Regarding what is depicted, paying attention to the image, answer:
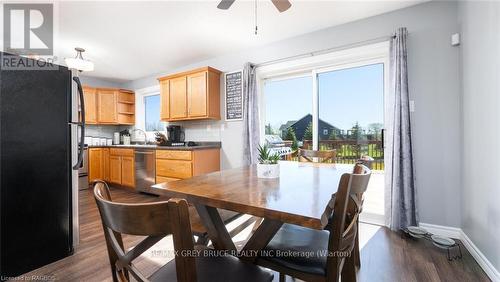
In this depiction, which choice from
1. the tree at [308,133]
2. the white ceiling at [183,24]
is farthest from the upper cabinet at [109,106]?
the tree at [308,133]

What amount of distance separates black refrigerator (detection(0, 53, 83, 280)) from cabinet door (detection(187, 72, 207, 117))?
1838 millimetres

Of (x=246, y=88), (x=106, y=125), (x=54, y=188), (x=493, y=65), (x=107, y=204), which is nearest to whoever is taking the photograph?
(x=107, y=204)

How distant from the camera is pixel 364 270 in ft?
5.67

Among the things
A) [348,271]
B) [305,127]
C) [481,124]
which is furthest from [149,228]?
[305,127]

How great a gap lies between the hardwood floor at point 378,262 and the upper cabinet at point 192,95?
210cm

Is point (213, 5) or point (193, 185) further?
point (213, 5)

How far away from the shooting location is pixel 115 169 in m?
4.45

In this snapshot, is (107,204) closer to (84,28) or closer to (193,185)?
(193,185)

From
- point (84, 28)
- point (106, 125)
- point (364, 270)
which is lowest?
point (364, 270)

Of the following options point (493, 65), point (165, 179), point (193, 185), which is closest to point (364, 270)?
point (193, 185)

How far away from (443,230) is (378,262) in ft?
3.31

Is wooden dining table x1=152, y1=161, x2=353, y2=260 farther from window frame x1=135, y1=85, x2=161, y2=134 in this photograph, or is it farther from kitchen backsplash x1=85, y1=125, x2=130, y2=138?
kitchen backsplash x1=85, y1=125, x2=130, y2=138

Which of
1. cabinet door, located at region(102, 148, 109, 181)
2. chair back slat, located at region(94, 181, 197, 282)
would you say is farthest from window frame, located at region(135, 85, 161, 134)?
chair back slat, located at region(94, 181, 197, 282)

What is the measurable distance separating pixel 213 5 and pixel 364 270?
2784 mm
